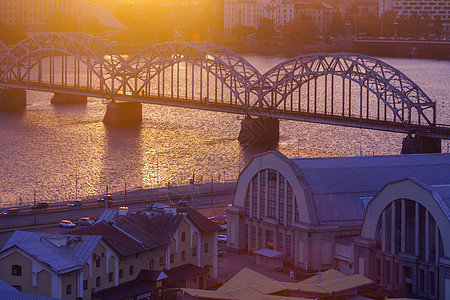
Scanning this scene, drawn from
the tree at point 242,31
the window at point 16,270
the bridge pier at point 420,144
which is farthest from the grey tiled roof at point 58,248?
the tree at point 242,31

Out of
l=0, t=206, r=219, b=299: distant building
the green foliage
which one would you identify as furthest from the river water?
the green foliage

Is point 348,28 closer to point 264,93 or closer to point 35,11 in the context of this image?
point 35,11

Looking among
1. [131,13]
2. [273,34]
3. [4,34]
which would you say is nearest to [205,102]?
[4,34]

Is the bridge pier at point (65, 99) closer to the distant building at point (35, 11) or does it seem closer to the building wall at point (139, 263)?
the building wall at point (139, 263)

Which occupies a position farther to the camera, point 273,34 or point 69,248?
point 273,34

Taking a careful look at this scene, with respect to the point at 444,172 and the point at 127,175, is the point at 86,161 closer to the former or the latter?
the point at 127,175
